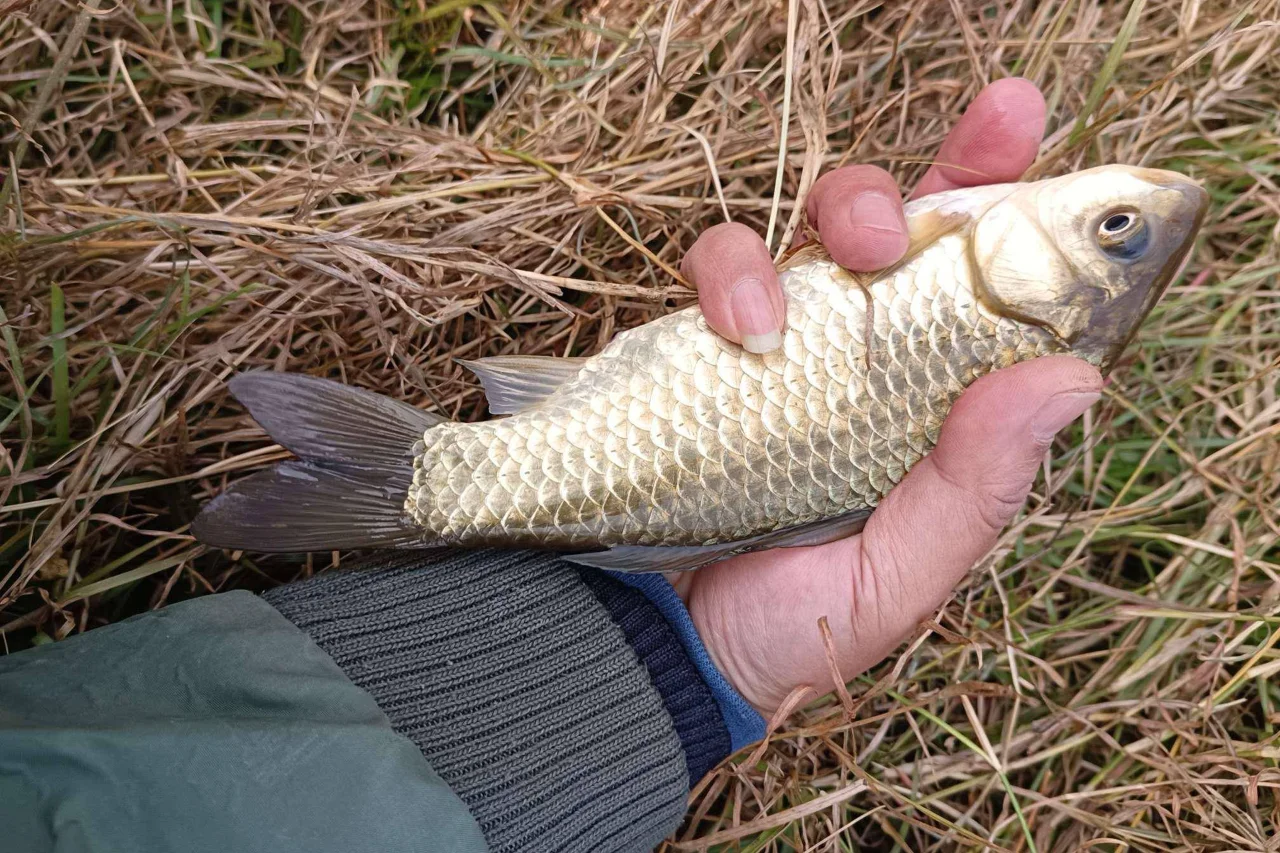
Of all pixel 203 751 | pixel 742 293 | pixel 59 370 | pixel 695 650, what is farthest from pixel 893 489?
pixel 59 370

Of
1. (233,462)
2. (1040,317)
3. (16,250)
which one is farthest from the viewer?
(233,462)

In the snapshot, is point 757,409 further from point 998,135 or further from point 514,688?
point 998,135

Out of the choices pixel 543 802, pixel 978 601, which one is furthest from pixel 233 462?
pixel 978 601

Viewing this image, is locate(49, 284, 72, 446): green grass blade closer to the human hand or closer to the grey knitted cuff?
the grey knitted cuff

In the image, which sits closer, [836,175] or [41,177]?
[836,175]

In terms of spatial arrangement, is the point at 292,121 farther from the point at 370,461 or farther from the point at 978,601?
the point at 978,601

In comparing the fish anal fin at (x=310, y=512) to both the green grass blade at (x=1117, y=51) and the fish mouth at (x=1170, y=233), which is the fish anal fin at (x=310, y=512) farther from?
the green grass blade at (x=1117, y=51)
